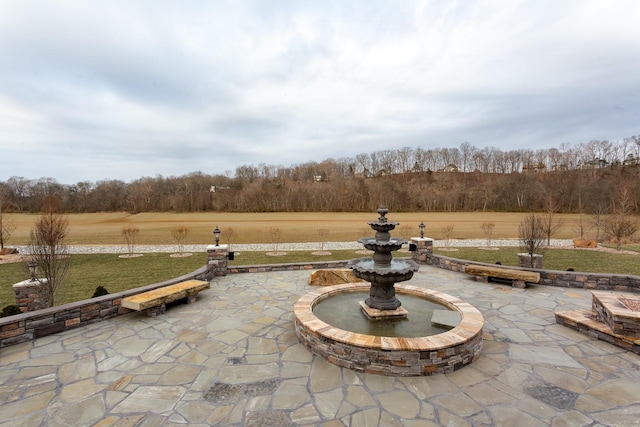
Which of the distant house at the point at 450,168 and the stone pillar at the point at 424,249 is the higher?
the distant house at the point at 450,168

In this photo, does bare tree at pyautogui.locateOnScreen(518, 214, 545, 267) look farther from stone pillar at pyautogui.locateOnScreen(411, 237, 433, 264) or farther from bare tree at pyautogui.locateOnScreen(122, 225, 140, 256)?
bare tree at pyautogui.locateOnScreen(122, 225, 140, 256)

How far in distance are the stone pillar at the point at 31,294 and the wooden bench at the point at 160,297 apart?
1.66 metres

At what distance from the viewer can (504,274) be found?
7.63m

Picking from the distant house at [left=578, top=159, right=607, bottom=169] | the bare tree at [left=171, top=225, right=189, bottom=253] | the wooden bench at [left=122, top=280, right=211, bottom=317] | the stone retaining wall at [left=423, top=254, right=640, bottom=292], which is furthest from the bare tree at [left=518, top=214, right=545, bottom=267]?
the distant house at [left=578, top=159, right=607, bottom=169]

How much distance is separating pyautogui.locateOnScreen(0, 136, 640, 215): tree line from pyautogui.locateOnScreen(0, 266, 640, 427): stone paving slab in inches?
1781

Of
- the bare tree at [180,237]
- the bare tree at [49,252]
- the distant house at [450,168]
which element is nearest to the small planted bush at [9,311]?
the bare tree at [49,252]

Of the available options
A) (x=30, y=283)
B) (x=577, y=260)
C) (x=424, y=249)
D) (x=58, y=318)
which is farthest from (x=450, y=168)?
(x=58, y=318)

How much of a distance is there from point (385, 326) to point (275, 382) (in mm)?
2025

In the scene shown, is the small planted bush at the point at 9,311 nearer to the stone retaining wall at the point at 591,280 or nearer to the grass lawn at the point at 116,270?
the grass lawn at the point at 116,270

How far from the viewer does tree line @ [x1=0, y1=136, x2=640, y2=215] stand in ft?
156

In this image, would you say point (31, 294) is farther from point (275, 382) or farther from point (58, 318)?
point (275, 382)

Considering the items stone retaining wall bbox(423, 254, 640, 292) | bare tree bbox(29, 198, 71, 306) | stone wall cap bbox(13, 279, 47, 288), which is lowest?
stone retaining wall bbox(423, 254, 640, 292)

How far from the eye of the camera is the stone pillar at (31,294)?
5.59 m

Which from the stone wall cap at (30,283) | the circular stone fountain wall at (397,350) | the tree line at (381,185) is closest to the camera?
the circular stone fountain wall at (397,350)
